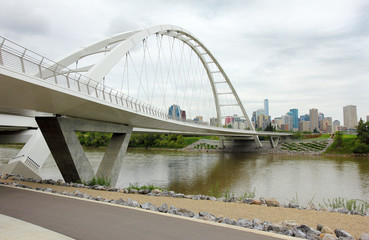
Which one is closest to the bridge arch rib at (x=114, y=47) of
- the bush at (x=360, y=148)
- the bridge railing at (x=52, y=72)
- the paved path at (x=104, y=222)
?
the bridge railing at (x=52, y=72)

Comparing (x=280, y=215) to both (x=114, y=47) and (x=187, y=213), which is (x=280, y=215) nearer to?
(x=187, y=213)

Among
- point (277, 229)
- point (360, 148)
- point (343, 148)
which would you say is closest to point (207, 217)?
point (277, 229)

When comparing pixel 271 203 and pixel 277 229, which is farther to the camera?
pixel 271 203

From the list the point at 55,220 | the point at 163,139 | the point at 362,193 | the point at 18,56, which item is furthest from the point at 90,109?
the point at 163,139

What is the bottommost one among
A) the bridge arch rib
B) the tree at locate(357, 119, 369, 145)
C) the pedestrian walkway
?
the pedestrian walkway

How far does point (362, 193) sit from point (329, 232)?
38.8 ft

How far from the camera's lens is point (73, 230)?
4082 millimetres

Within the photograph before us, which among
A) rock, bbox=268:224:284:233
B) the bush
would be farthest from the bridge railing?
the bush

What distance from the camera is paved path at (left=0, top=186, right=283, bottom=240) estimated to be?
3861mm

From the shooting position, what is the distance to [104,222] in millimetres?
4469

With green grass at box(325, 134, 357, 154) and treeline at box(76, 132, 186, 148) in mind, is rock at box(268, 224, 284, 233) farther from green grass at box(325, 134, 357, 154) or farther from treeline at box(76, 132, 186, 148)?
treeline at box(76, 132, 186, 148)

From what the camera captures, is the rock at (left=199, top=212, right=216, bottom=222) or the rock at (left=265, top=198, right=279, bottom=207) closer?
the rock at (left=199, top=212, right=216, bottom=222)

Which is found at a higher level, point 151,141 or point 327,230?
point 151,141

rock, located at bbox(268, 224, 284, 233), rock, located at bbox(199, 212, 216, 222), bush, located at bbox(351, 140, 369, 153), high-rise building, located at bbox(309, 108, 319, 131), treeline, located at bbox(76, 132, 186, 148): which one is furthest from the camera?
high-rise building, located at bbox(309, 108, 319, 131)
